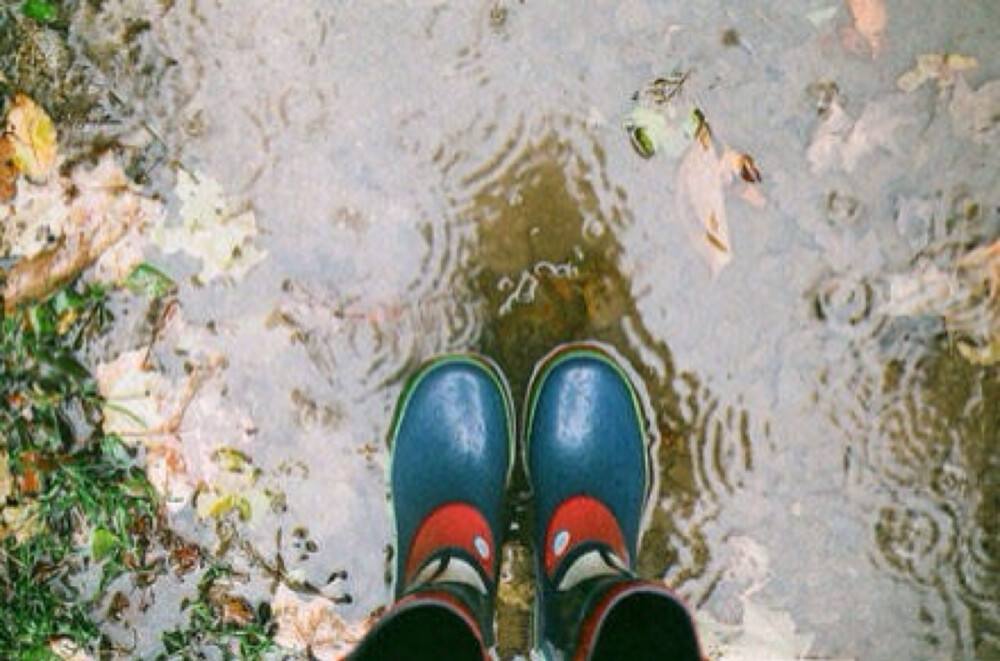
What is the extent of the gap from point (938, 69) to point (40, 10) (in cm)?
225

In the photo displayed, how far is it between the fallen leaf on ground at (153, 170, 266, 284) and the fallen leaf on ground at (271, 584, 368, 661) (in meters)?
0.84

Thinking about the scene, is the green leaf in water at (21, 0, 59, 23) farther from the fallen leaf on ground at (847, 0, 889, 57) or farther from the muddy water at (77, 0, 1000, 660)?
the fallen leaf on ground at (847, 0, 889, 57)

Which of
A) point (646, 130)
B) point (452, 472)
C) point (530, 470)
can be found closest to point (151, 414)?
point (452, 472)

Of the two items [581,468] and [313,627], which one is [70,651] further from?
[581,468]

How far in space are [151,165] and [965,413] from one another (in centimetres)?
215

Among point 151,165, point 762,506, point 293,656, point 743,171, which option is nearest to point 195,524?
point 293,656

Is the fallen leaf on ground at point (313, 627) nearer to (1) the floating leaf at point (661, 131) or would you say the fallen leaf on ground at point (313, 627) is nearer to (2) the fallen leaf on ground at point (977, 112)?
(1) the floating leaf at point (661, 131)

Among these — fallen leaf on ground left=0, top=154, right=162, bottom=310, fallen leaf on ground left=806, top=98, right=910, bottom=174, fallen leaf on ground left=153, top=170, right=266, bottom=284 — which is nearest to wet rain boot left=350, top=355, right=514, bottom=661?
fallen leaf on ground left=153, top=170, right=266, bottom=284

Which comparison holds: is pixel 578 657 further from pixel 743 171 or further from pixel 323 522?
pixel 743 171

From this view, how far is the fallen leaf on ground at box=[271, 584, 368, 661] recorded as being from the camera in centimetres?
243

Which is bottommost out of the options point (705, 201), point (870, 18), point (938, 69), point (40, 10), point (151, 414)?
point (151, 414)

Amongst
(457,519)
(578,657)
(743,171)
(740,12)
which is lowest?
(578,657)

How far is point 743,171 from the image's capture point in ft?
7.66

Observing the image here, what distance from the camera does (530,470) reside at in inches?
95.0
